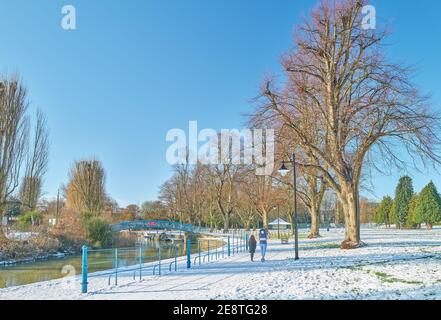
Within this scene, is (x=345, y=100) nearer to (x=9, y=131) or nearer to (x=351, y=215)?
(x=351, y=215)

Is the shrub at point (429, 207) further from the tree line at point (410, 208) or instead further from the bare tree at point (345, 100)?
the bare tree at point (345, 100)

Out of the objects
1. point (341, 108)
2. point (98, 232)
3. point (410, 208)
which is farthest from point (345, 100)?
point (410, 208)

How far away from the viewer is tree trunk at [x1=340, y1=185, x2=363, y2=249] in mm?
19703

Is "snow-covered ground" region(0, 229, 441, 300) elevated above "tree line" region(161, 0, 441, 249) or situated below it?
below

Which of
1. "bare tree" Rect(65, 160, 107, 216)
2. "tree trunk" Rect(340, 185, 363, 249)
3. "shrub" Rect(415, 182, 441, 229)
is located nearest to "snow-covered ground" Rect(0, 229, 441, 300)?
"tree trunk" Rect(340, 185, 363, 249)

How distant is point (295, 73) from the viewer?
21.0 metres

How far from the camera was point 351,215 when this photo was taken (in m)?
19.9

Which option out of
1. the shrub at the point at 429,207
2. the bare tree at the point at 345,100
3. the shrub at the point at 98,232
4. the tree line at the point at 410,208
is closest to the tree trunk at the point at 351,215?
the bare tree at the point at 345,100

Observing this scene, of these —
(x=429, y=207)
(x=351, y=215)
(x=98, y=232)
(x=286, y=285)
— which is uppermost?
(x=429, y=207)

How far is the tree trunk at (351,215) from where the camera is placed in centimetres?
1970

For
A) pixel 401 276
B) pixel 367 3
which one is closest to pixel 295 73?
pixel 367 3

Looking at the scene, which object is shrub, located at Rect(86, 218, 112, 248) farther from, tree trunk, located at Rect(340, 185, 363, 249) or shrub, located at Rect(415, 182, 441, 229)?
shrub, located at Rect(415, 182, 441, 229)
